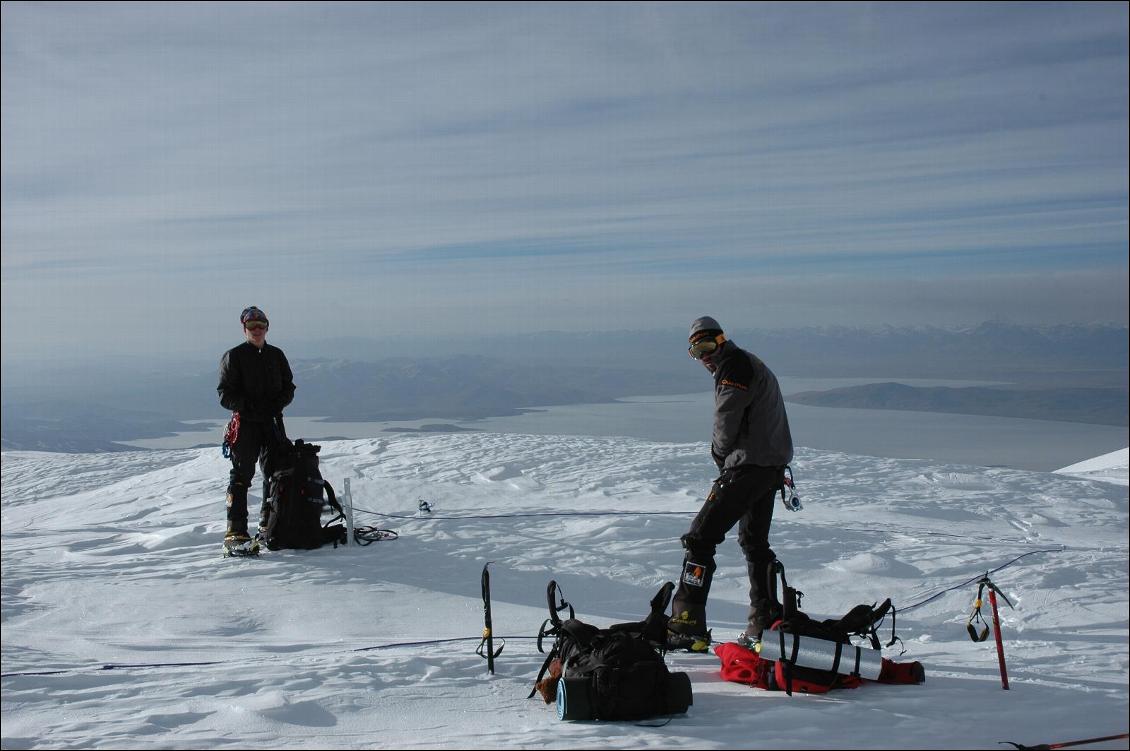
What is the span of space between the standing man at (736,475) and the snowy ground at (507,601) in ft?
1.66

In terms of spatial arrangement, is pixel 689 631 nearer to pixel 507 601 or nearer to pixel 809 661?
pixel 809 661

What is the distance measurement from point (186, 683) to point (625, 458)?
36.2 ft

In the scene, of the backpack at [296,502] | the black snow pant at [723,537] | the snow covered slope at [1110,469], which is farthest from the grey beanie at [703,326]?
the snow covered slope at [1110,469]

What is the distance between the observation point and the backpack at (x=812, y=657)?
471 cm

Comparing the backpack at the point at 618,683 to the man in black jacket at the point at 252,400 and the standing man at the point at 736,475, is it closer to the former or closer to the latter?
the standing man at the point at 736,475

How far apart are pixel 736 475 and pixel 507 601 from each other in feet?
10.3

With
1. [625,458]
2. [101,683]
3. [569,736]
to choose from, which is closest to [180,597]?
[101,683]

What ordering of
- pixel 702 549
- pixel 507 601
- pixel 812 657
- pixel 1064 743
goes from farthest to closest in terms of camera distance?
1. pixel 507 601
2. pixel 702 549
3. pixel 812 657
4. pixel 1064 743

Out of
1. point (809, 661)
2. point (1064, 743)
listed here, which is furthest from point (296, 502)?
point (1064, 743)

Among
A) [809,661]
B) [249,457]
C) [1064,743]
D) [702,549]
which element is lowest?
[1064,743]

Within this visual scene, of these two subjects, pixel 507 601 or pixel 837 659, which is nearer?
pixel 837 659

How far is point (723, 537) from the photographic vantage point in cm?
585

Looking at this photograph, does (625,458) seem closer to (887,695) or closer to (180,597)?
(180,597)

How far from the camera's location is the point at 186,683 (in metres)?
5.14
